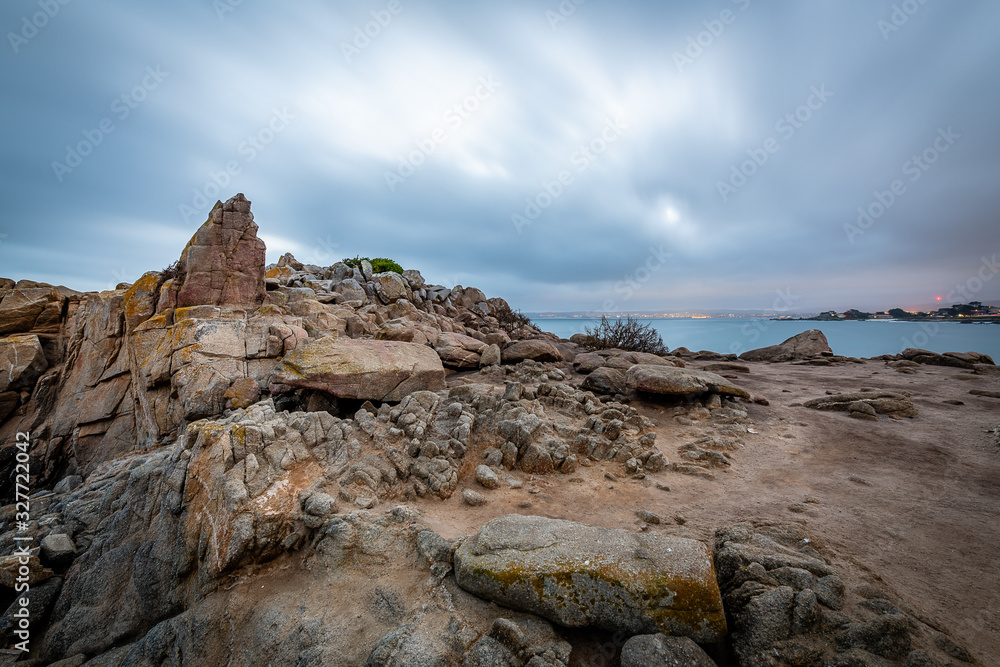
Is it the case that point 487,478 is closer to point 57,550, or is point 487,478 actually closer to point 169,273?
point 57,550

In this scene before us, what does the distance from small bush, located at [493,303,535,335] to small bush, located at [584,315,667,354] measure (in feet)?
21.7

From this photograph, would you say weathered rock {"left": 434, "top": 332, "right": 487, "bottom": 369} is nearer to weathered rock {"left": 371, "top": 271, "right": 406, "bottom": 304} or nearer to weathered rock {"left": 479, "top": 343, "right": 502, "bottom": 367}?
weathered rock {"left": 479, "top": 343, "right": 502, "bottom": 367}

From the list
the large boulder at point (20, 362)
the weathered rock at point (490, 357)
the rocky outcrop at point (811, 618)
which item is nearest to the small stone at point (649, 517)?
the rocky outcrop at point (811, 618)

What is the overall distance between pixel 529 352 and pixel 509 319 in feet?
42.7

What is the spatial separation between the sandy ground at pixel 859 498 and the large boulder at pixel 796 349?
11126 millimetres

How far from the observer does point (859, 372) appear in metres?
16.0

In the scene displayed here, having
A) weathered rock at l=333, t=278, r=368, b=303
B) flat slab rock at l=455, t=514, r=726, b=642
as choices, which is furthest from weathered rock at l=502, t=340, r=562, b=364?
flat slab rock at l=455, t=514, r=726, b=642

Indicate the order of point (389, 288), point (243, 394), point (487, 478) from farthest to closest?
point (389, 288)
point (243, 394)
point (487, 478)

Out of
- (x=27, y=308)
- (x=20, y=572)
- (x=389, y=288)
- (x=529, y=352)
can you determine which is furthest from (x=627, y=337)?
(x=27, y=308)

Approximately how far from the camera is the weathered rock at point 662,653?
2.88 m

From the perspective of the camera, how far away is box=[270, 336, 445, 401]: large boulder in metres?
8.46

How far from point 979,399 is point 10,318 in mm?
34844

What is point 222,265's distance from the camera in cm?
1243

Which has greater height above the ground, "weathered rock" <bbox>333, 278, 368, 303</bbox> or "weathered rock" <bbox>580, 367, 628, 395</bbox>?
"weathered rock" <bbox>333, 278, 368, 303</bbox>
